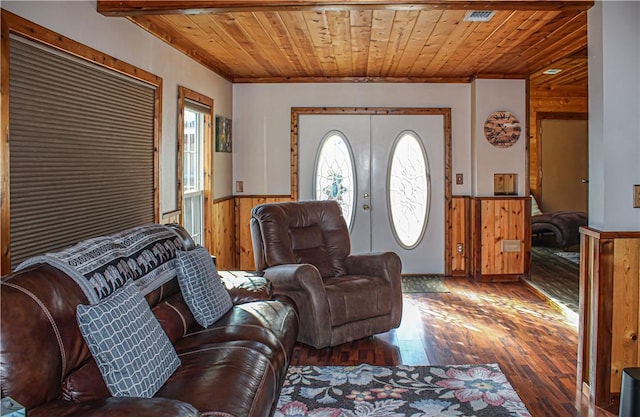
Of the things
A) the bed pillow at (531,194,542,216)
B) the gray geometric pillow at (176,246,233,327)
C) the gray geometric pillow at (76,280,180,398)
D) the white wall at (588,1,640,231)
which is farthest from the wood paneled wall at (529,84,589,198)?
the gray geometric pillow at (76,280,180,398)

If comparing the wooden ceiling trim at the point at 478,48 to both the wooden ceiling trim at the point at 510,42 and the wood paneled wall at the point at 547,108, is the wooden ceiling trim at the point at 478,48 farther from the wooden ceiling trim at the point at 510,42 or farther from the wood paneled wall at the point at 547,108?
the wood paneled wall at the point at 547,108

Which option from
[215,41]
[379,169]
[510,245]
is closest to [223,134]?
[215,41]

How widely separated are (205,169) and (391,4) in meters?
2.83

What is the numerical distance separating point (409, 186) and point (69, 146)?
444cm

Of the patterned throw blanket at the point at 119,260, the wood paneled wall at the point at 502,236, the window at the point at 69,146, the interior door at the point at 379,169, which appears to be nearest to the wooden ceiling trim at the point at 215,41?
the window at the point at 69,146

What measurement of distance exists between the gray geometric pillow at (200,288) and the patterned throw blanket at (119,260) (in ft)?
0.24

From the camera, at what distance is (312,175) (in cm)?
686

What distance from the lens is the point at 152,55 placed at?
418 cm

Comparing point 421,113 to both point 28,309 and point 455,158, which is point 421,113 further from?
point 28,309

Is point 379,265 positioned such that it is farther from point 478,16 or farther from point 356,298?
point 478,16

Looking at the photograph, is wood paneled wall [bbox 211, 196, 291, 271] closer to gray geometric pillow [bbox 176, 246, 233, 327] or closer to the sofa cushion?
the sofa cushion

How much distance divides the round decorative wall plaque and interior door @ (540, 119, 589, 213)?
9.15 feet

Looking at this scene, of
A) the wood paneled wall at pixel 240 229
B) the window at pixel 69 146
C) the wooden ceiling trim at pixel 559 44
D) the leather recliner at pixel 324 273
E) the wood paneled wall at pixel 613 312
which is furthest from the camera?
the wood paneled wall at pixel 240 229

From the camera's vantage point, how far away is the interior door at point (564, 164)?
8.99 metres
